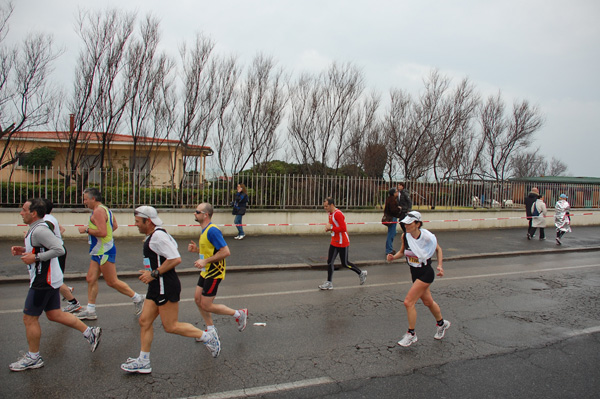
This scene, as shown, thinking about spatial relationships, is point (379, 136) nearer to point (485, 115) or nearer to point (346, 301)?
point (485, 115)

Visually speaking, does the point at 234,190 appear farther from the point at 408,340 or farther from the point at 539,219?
the point at 539,219

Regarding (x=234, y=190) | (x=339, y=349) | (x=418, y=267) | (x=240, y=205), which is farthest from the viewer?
(x=234, y=190)

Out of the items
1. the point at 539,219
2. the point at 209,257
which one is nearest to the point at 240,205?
the point at 209,257

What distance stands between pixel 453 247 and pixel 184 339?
986 cm

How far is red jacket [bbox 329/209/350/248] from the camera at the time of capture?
766 centimetres

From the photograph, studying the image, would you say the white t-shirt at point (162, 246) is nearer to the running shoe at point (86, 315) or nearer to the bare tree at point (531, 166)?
the running shoe at point (86, 315)

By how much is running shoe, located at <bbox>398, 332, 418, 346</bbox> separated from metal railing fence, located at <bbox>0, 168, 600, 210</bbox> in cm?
973

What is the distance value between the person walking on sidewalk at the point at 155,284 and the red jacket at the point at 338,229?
3.99 m

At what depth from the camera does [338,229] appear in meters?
7.69

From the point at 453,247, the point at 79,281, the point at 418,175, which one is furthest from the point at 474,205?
the point at 79,281

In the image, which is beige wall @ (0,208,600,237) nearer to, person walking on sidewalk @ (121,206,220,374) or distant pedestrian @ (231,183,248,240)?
distant pedestrian @ (231,183,248,240)

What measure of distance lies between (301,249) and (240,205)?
8.93ft

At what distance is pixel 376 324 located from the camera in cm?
571

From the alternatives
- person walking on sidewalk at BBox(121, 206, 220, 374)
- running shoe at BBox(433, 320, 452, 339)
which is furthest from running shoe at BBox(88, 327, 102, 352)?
running shoe at BBox(433, 320, 452, 339)
